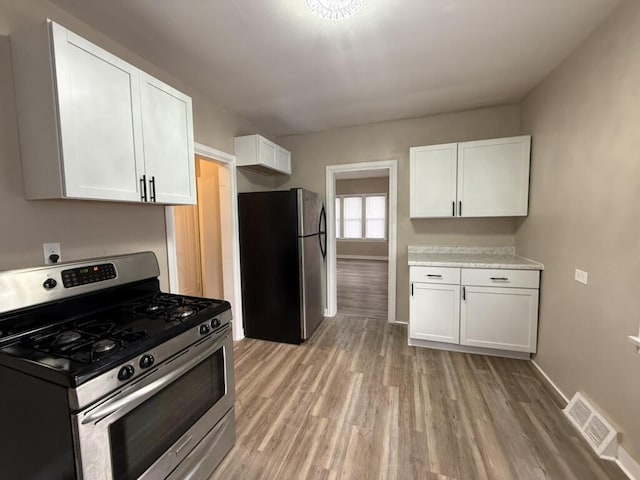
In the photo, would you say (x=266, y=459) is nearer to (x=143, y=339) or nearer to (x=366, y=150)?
(x=143, y=339)

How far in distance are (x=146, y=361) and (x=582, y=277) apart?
8.77 ft

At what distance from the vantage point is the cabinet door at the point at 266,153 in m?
3.04

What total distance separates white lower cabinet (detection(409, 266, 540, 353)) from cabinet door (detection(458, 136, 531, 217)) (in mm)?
706

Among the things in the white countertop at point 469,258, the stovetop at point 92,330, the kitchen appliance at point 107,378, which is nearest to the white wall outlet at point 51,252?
the kitchen appliance at point 107,378

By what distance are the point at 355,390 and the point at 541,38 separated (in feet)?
9.71

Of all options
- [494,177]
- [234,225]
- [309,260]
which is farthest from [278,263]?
[494,177]

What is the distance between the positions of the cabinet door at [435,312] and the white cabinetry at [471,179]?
2.80 feet

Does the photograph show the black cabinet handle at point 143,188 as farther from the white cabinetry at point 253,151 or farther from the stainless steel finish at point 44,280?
the white cabinetry at point 253,151

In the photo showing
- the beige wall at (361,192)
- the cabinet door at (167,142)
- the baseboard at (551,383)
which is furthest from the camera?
the beige wall at (361,192)

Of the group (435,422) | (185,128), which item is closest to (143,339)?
(185,128)

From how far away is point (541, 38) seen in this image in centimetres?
190

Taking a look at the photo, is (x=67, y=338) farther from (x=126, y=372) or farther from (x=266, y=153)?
(x=266, y=153)

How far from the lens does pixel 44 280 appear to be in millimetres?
1319

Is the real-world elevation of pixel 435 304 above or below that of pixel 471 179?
below
